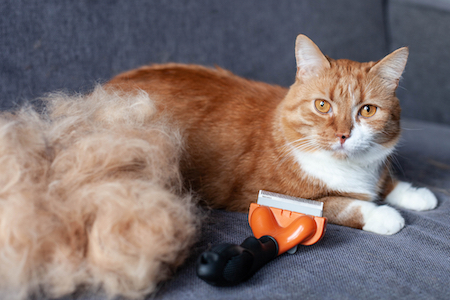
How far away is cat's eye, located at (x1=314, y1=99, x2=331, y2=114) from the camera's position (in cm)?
107

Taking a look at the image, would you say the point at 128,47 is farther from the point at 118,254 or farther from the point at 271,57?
the point at 118,254

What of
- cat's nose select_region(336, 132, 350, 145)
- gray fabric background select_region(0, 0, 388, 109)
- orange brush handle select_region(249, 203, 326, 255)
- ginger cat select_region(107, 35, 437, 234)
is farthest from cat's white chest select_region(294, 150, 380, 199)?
gray fabric background select_region(0, 0, 388, 109)

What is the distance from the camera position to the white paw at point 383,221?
0.98m

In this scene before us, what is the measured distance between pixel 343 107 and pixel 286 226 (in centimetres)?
43

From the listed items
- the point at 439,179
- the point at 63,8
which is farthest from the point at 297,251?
the point at 63,8

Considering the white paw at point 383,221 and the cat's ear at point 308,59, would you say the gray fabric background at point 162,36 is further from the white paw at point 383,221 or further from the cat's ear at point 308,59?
the white paw at point 383,221

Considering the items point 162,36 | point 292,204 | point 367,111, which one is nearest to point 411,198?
point 367,111

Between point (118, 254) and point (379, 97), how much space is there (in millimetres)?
906

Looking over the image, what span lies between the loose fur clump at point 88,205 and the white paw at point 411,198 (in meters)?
0.85

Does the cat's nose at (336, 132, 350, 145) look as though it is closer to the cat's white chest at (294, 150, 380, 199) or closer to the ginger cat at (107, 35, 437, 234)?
the ginger cat at (107, 35, 437, 234)

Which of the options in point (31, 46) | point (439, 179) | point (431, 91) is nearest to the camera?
point (31, 46)

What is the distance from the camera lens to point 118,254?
631 mm

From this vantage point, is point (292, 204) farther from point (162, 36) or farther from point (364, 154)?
point (162, 36)

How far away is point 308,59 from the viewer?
112cm
